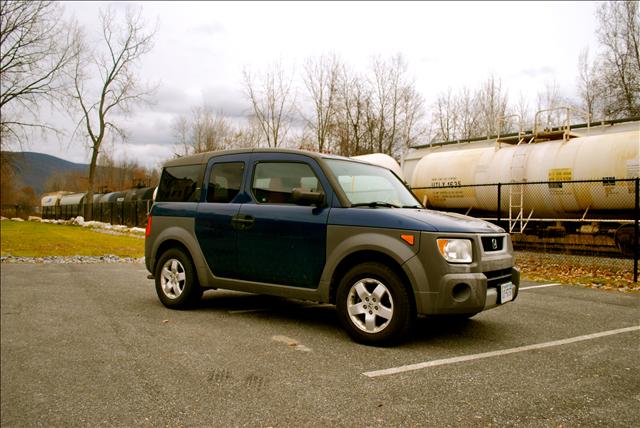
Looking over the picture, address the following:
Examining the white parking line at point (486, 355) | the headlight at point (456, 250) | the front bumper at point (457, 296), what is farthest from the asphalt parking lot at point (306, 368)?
the headlight at point (456, 250)

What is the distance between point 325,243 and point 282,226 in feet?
1.93

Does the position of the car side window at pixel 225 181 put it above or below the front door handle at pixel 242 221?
above

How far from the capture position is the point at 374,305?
16.0 feet

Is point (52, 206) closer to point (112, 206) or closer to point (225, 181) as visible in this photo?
point (112, 206)

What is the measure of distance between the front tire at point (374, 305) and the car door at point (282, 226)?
469 mm

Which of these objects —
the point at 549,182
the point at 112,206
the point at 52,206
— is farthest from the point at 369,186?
the point at 52,206

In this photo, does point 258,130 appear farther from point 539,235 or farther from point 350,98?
point 539,235

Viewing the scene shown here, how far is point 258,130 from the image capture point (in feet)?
111

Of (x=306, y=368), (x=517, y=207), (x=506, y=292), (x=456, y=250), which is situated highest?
(x=517, y=207)

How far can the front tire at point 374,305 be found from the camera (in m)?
4.73

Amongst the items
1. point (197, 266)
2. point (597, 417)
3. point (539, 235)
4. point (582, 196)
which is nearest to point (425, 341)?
point (597, 417)

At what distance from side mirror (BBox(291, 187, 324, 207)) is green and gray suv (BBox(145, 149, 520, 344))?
1cm

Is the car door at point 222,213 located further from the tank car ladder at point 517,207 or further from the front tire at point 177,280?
the tank car ladder at point 517,207

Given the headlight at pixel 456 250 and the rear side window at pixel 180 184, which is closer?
the headlight at pixel 456 250
